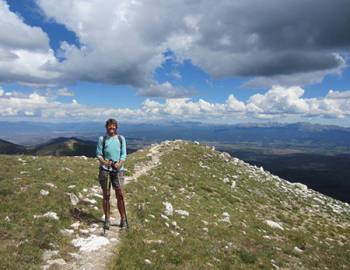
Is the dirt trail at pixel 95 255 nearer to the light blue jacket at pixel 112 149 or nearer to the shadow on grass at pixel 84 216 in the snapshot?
the shadow on grass at pixel 84 216

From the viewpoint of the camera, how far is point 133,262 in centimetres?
1155

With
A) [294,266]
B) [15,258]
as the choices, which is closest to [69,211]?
[15,258]

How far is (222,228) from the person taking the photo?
59.3 ft

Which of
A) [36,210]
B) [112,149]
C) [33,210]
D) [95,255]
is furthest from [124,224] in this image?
[33,210]

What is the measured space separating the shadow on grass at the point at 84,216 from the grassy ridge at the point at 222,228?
5.69 ft

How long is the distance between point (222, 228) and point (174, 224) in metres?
2.99

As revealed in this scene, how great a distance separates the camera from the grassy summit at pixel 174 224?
1222 centimetres

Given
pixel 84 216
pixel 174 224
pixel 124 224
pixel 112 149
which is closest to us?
pixel 112 149

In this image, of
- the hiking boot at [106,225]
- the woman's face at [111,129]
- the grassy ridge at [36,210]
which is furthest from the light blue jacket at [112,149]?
the grassy ridge at [36,210]

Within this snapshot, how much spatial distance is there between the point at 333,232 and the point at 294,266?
8909mm

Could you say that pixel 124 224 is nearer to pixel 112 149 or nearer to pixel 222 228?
pixel 112 149

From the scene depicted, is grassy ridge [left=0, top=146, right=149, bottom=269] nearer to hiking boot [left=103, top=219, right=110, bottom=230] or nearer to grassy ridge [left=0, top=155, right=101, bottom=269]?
grassy ridge [left=0, top=155, right=101, bottom=269]

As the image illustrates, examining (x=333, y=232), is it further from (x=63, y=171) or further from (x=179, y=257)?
(x=63, y=171)

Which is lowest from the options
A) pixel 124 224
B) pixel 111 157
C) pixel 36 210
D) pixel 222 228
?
pixel 222 228
